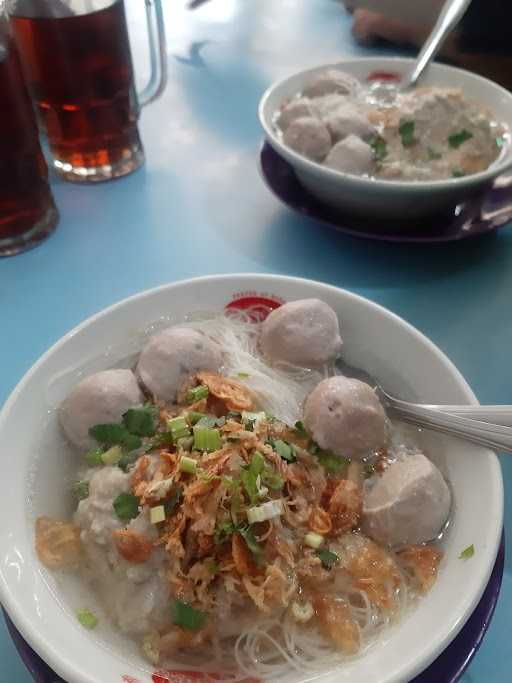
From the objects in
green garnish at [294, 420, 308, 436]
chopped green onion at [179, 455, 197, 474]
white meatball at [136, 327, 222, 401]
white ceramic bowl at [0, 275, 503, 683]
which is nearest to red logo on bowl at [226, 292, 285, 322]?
white ceramic bowl at [0, 275, 503, 683]

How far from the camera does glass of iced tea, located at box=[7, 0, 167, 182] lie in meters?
1.37

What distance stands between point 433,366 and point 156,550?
0.45 meters

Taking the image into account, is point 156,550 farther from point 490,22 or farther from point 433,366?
point 490,22

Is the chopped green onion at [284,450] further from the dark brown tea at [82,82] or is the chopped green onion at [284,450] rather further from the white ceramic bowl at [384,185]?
the dark brown tea at [82,82]

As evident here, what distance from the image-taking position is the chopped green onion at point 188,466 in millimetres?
785

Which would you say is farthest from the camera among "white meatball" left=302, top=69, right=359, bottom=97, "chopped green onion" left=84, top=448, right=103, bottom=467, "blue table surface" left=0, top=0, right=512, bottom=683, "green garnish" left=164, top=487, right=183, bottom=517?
"white meatball" left=302, top=69, right=359, bottom=97

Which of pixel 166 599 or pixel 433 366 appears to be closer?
pixel 166 599

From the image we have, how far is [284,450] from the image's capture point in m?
0.85

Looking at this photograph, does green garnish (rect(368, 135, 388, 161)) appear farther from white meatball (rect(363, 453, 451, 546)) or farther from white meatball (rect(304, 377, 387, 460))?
white meatball (rect(363, 453, 451, 546))

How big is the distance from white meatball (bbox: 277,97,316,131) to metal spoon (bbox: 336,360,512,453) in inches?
33.8

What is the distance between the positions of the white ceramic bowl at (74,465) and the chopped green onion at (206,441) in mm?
212

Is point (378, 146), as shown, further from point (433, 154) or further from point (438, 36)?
point (438, 36)

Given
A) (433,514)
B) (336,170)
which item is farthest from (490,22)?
(433,514)

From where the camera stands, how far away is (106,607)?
0.78 meters
